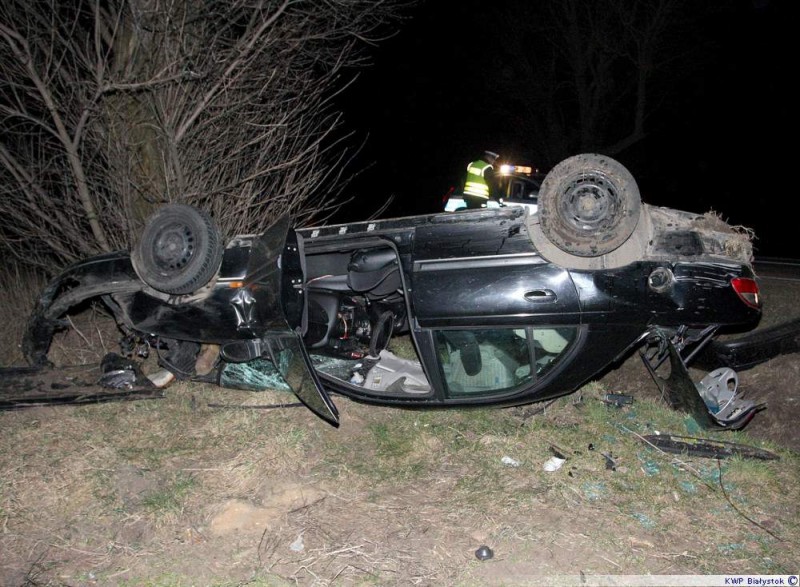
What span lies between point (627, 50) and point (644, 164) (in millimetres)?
4835

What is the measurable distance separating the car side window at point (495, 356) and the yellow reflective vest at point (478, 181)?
5196mm

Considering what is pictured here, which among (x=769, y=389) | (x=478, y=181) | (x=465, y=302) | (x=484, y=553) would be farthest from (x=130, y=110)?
(x=769, y=389)

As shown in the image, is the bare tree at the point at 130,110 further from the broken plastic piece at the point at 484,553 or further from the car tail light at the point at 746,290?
the broken plastic piece at the point at 484,553

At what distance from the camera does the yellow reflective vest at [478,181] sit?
8844mm

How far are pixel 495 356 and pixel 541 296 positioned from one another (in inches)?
19.8

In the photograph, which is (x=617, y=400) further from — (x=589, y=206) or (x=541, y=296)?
(x=589, y=206)

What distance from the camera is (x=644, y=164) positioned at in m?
22.0

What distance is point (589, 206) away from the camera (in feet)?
11.9

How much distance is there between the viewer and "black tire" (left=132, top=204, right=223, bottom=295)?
4.14 meters

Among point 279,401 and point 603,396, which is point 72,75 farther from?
point 603,396

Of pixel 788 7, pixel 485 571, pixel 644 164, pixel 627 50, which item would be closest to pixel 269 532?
pixel 485 571

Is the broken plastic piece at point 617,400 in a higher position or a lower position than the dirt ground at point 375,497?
higher

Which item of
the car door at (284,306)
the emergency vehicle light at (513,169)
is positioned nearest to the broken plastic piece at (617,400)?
the car door at (284,306)

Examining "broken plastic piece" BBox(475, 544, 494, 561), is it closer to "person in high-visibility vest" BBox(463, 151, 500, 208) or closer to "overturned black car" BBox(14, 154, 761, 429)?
"overturned black car" BBox(14, 154, 761, 429)
